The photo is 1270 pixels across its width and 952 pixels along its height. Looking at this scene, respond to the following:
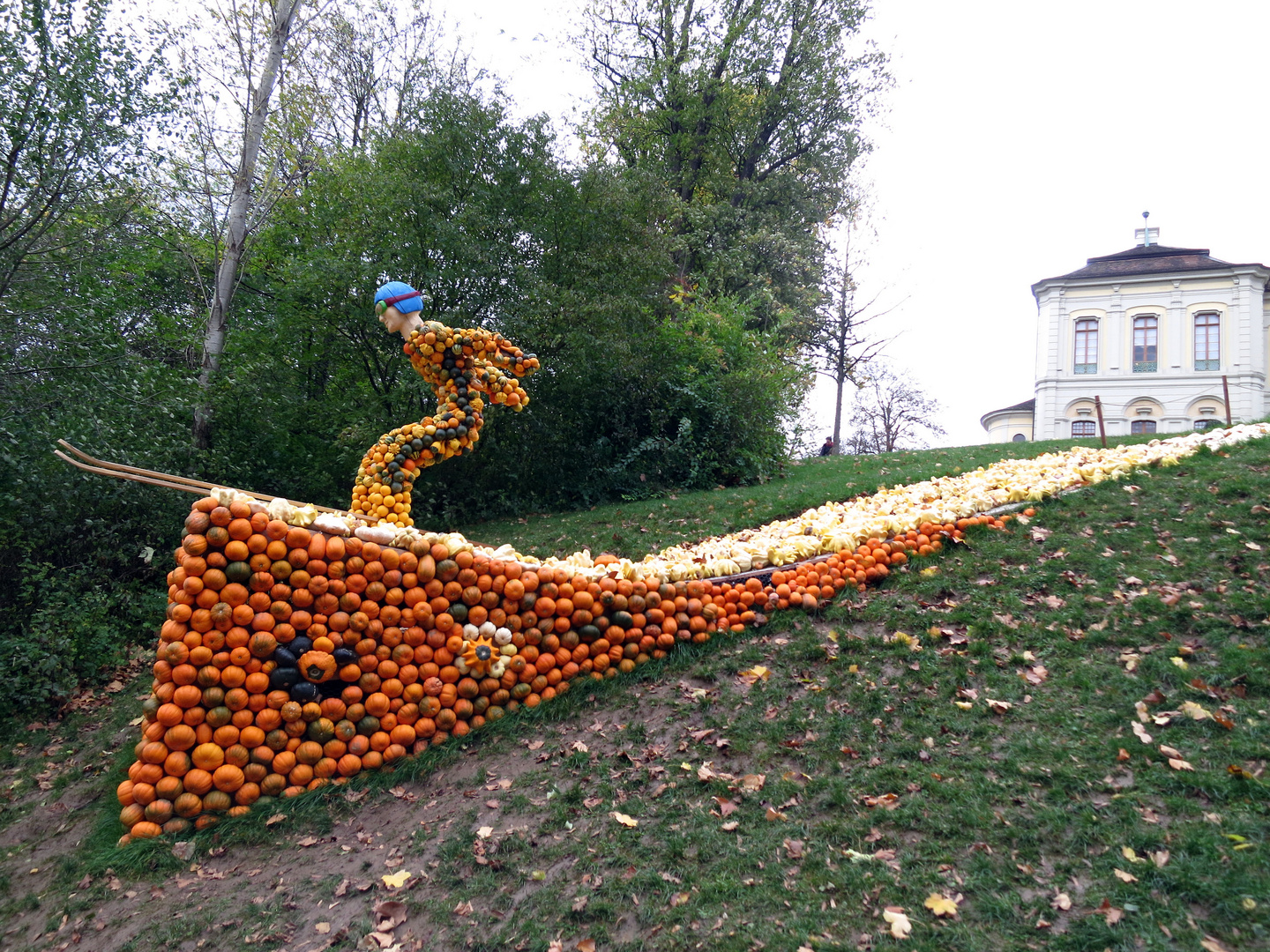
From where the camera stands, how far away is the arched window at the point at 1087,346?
29547 mm

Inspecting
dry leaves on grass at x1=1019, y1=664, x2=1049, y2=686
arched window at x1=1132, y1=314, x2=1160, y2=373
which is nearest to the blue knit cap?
dry leaves on grass at x1=1019, y1=664, x2=1049, y2=686

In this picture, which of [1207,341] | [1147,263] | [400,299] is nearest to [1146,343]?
[1207,341]

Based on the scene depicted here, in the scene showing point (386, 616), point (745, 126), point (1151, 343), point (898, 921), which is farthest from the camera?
point (1151, 343)

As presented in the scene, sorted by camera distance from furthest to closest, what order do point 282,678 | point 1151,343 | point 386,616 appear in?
point 1151,343 < point 386,616 < point 282,678

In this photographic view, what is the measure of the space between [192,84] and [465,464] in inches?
223

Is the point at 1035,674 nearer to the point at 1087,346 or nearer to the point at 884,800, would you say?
the point at 884,800

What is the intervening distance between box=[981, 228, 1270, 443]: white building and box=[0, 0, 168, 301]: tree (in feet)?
101

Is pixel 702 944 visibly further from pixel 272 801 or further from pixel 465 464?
pixel 465 464

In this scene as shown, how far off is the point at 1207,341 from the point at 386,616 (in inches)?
1341

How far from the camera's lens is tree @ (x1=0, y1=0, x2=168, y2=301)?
5.91 m

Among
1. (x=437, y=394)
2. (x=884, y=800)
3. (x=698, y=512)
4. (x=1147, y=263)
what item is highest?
(x=1147, y=263)

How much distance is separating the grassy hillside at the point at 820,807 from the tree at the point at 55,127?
4.03 m

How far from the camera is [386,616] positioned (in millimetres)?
4059

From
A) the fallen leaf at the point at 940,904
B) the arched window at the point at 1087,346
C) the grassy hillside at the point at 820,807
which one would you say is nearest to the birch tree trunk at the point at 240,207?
the grassy hillside at the point at 820,807
